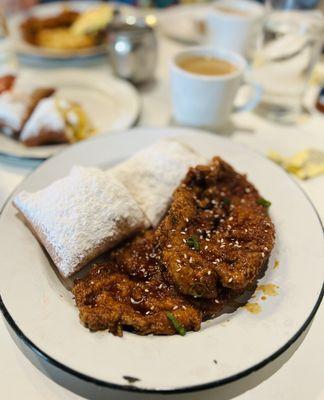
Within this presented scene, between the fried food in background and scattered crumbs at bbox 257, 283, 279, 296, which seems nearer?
scattered crumbs at bbox 257, 283, 279, 296

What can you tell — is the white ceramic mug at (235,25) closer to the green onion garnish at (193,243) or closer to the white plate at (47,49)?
the white plate at (47,49)

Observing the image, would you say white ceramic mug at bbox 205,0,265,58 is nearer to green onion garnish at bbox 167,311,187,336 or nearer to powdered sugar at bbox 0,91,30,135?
powdered sugar at bbox 0,91,30,135

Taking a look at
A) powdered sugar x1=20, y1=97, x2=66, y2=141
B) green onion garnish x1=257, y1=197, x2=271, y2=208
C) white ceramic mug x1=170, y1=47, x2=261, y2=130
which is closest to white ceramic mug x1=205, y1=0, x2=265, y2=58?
white ceramic mug x1=170, y1=47, x2=261, y2=130

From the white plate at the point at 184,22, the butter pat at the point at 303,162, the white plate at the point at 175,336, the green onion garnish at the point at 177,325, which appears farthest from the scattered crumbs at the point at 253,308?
the white plate at the point at 184,22

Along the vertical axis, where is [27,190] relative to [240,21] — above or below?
below

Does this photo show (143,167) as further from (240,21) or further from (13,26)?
(13,26)

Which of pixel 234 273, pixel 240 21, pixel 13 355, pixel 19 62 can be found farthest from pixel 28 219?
pixel 240 21
